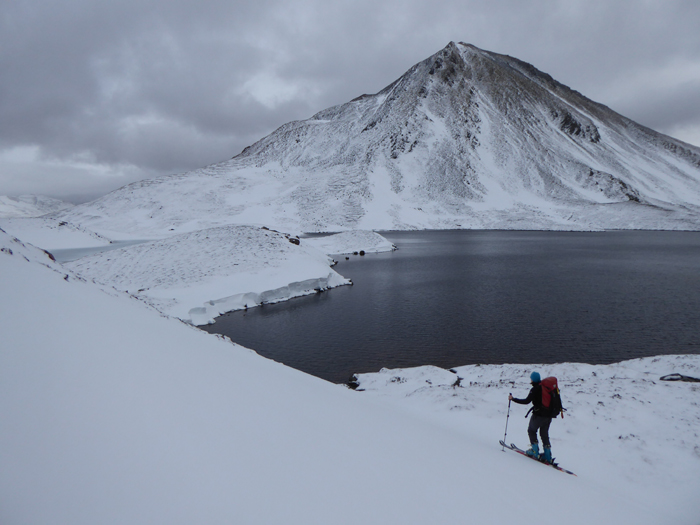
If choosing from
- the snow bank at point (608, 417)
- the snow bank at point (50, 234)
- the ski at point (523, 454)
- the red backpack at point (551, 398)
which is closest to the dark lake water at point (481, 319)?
the snow bank at point (608, 417)

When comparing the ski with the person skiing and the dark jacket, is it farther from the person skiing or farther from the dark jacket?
the dark jacket

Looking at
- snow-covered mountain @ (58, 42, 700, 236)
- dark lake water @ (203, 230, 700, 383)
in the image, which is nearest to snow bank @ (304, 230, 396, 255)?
dark lake water @ (203, 230, 700, 383)

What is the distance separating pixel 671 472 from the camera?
25.1 ft

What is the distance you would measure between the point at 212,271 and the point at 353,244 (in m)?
36.2

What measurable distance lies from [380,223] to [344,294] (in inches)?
3105

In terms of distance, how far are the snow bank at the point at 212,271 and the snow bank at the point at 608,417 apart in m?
17.1

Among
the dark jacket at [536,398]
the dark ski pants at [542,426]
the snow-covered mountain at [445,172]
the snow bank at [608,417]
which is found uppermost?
the snow-covered mountain at [445,172]

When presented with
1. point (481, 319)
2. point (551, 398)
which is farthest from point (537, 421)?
point (481, 319)

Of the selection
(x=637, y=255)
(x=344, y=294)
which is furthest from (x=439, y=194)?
(x=344, y=294)

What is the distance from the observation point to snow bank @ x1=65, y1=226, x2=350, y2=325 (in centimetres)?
2822

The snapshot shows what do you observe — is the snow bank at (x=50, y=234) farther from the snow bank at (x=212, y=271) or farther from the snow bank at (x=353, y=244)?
the snow bank at (x=353, y=244)

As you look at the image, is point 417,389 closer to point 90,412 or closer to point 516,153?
point 90,412

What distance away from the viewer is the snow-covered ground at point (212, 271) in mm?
28203

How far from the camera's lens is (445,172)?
5551 inches
